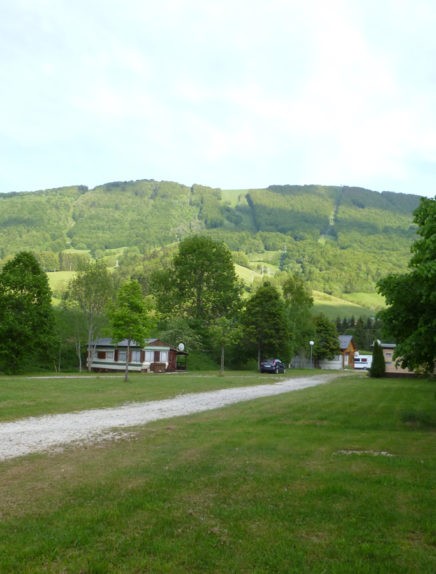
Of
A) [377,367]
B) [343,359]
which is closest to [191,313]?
[377,367]

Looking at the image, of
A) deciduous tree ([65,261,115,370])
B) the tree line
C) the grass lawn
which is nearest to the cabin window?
the tree line

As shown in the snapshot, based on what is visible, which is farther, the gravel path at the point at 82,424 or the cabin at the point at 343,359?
the cabin at the point at 343,359

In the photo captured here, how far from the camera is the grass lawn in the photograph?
5152 mm

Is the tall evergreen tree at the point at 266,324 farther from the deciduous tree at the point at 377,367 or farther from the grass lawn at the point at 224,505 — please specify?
the grass lawn at the point at 224,505

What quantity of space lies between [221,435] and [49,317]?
36.1m

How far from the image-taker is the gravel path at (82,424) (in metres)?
11.5

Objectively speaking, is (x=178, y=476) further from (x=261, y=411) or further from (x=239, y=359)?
(x=239, y=359)

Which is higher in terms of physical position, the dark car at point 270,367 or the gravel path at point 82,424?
the gravel path at point 82,424

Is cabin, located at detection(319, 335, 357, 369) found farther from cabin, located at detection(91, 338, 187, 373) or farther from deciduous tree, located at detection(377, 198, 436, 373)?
deciduous tree, located at detection(377, 198, 436, 373)

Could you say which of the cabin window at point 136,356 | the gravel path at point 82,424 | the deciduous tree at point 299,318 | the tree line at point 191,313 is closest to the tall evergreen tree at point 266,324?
the tree line at point 191,313

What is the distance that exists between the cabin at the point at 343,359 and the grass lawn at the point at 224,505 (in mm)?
71315

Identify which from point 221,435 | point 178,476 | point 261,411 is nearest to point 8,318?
point 261,411

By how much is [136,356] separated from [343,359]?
4126 cm

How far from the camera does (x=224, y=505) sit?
693 cm
